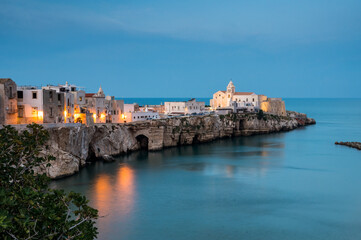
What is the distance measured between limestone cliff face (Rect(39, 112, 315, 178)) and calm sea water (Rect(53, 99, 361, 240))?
194 centimetres

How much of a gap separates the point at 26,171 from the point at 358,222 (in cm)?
2131

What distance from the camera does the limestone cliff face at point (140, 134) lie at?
36188 millimetres

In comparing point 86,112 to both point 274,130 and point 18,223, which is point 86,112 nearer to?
point 18,223

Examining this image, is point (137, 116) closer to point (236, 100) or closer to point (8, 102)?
point (8, 102)

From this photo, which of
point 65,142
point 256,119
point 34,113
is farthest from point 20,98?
point 256,119

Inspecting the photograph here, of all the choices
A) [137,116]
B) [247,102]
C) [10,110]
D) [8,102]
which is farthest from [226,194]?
[247,102]

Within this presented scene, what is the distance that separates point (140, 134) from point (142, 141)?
2.71 meters

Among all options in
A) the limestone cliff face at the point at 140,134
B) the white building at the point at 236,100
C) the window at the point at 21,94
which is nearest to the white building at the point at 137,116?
the limestone cliff face at the point at 140,134

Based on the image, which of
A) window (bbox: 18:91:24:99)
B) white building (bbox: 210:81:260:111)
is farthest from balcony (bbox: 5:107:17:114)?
white building (bbox: 210:81:260:111)

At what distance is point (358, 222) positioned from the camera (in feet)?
80.2

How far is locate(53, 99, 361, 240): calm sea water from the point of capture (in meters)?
23.3

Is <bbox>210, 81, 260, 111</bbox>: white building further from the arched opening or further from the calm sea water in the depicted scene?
the calm sea water

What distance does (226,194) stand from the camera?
1237 inches

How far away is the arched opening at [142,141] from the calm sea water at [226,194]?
396 cm
